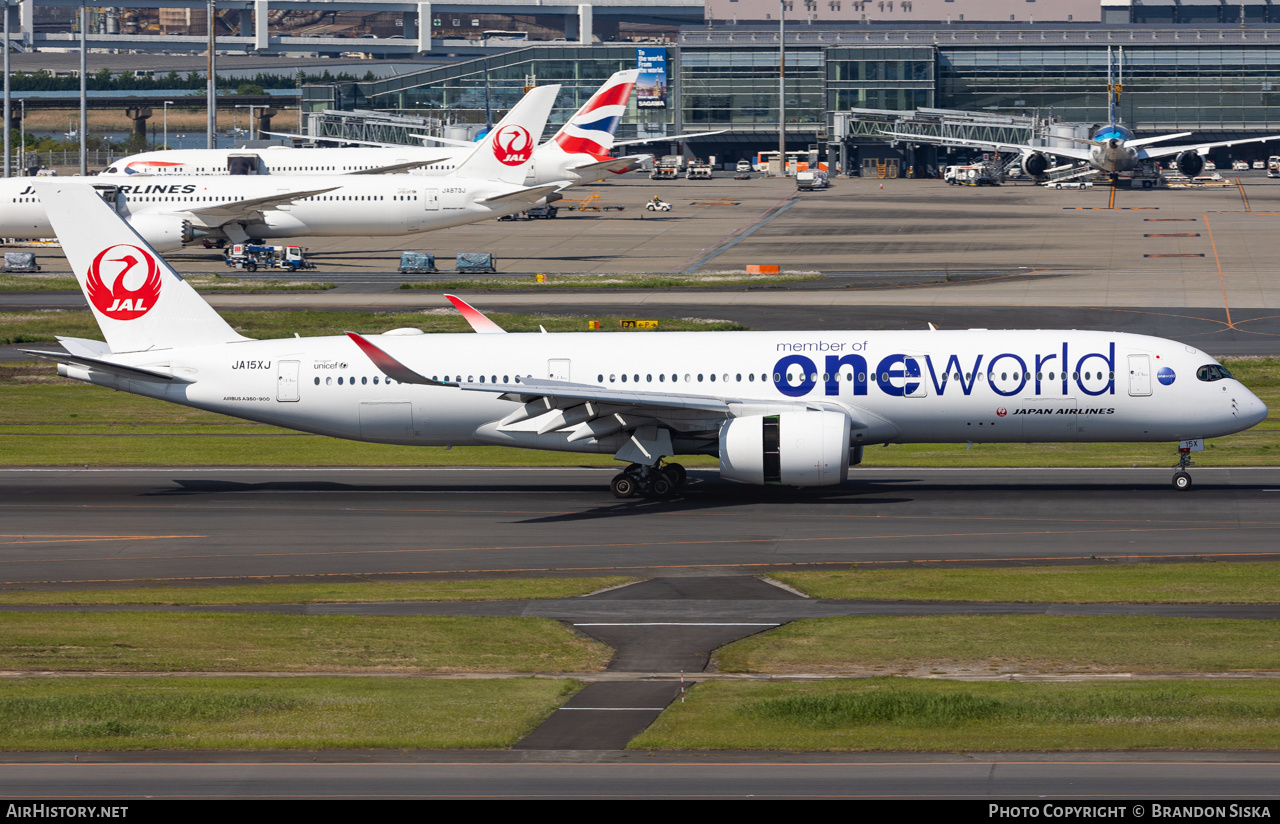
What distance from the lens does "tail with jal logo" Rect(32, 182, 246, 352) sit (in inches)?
1784

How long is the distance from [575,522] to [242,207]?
A: 77.8 meters

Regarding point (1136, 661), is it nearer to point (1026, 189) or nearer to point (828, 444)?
point (828, 444)

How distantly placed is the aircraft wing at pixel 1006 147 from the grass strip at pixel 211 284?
105 m

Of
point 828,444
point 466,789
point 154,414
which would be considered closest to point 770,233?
point 154,414

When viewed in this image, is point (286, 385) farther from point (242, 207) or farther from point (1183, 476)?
point (242, 207)

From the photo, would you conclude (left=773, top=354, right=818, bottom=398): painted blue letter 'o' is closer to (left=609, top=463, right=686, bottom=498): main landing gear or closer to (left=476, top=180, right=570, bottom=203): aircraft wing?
(left=609, top=463, right=686, bottom=498): main landing gear

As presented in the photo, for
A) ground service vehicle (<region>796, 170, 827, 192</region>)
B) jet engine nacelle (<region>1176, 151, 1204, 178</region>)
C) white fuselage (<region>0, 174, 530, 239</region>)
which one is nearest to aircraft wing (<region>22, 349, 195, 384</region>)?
white fuselage (<region>0, 174, 530, 239</region>)

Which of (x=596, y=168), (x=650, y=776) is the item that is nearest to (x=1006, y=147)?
(x=596, y=168)

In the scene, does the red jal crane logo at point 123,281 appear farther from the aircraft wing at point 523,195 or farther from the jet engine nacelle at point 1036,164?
the jet engine nacelle at point 1036,164

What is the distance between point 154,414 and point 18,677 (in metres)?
37.8

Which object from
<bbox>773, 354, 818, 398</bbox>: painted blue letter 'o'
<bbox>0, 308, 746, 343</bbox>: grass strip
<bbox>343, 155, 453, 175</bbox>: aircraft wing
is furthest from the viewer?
<bbox>343, 155, 453, 175</bbox>: aircraft wing

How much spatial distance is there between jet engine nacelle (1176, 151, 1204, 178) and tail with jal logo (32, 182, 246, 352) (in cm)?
15080

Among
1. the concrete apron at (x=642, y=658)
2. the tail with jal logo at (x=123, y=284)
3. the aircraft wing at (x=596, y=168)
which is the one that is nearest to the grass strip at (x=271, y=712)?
the concrete apron at (x=642, y=658)
